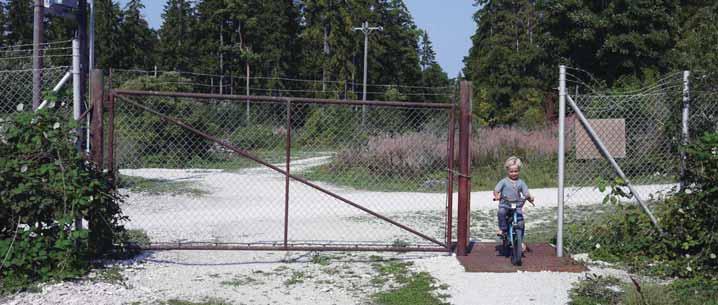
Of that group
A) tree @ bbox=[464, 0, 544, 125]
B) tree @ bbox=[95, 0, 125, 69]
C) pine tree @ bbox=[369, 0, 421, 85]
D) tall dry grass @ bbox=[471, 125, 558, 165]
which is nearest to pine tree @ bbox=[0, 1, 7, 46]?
tree @ bbox=[95, 0, 125, 69]

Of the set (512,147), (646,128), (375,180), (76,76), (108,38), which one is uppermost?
(108,38)

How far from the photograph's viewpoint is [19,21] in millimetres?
56281

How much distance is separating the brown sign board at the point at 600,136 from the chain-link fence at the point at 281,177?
206cm

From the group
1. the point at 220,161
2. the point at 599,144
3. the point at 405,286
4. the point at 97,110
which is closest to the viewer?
the point at 405,286

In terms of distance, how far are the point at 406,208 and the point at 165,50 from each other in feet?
174

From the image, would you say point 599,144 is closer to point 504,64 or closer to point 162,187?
point 162,187

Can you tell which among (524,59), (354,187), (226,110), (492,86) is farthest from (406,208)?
(492,86)

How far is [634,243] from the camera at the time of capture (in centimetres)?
725

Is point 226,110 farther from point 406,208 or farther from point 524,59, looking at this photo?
point 524,59

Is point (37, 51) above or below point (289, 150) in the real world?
above

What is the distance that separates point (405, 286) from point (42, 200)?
3.54 metres

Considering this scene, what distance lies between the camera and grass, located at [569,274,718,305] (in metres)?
5.44

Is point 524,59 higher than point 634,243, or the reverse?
point 524,59

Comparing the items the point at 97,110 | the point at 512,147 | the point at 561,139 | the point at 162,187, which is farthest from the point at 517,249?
the point at 512,147
